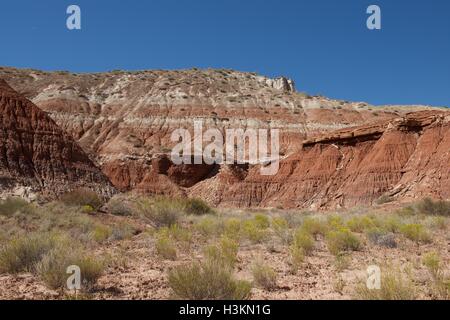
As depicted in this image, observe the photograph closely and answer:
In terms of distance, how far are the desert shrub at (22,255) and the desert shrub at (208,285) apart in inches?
157

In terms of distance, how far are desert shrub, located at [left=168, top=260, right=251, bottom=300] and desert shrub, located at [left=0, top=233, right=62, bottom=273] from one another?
3.98 m

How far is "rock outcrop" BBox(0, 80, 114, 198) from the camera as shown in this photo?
25.1 m

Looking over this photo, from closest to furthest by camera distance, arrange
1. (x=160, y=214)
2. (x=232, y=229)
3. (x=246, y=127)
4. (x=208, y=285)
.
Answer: (x=208, y=285)
(x=232, y=229)
(x=160, y=214)
(x=246, y=127)

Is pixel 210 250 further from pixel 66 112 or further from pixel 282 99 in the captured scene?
pixel 282 99

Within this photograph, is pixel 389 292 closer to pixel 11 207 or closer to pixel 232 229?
pixel 232 229

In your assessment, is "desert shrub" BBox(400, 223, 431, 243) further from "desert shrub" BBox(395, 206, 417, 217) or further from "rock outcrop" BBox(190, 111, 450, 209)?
"rock outcrop" BBox(190, 111, 450, 209)

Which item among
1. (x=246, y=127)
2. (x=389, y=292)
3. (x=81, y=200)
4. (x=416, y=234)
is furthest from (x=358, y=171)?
(x=389, y=292)

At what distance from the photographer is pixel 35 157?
2795cm

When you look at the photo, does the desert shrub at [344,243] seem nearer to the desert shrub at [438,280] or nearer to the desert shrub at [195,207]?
the desert shrub at [438,280]

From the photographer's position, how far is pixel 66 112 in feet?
212

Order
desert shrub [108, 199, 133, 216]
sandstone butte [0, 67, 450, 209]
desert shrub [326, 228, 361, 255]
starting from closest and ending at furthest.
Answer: desert shrub [326, 228, 361, 255], desert shrub [108, 199, 133, 216], sandstone butte [0, 67, 450, 209]

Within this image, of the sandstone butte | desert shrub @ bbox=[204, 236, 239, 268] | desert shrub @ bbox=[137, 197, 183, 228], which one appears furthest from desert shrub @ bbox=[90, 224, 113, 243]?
the sandstone butte

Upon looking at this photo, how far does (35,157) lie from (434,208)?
80.5ft

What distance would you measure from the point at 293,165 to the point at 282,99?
27.8 metres
